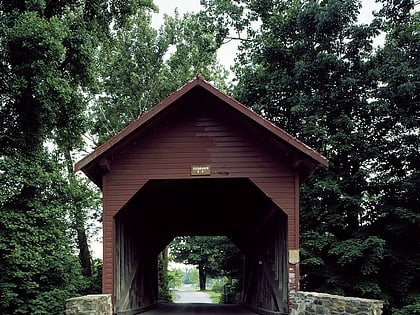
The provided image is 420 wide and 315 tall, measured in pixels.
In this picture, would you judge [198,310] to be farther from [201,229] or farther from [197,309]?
[201,229]

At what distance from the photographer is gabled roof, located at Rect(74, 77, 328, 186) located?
32.0 ft

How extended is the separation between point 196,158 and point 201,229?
7.27m

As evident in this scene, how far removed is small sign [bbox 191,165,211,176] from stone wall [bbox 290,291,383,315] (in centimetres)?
275

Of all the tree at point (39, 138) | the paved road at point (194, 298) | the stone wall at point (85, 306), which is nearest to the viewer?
the stone wall at point (85, 306)

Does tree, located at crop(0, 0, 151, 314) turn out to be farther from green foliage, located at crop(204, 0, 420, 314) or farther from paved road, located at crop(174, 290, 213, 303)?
paved road, located at crop(174, 290, 213, 303)

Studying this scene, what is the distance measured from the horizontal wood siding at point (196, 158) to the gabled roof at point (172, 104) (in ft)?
1.47

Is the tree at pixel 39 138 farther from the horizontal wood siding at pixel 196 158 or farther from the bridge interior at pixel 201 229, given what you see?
the horizontal wood siding at pixel 196 158

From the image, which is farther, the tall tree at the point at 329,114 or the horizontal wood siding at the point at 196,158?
the tall tree at the point at 329,114

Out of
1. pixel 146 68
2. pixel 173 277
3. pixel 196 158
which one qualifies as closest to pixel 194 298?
pixel 173 277

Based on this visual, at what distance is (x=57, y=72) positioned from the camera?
14.8 meters

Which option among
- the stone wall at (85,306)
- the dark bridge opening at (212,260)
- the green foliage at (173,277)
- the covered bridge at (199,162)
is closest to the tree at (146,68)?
the dark bridge opening at (212,260)

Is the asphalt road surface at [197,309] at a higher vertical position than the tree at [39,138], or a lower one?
lower

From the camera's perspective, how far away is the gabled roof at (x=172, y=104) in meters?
9.76

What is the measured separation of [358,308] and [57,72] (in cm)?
1070
